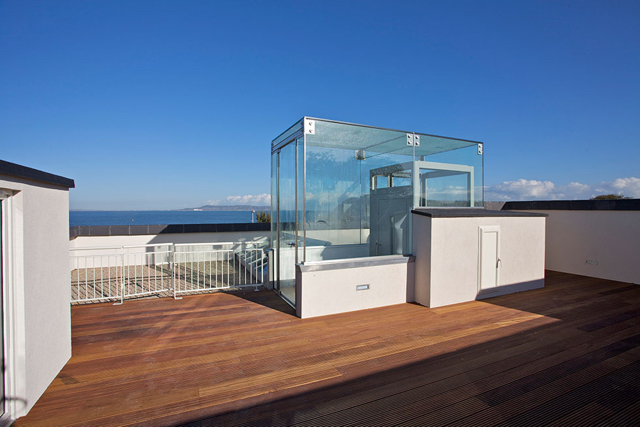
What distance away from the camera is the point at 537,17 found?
26.1 feet

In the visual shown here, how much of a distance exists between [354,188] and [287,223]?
1355mm

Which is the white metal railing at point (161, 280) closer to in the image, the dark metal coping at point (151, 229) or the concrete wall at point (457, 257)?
the dark metal coping at point (151, 229)

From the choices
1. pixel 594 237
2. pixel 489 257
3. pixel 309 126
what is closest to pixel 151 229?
pixel 309 126

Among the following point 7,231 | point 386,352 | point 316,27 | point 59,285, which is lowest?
point 386,352

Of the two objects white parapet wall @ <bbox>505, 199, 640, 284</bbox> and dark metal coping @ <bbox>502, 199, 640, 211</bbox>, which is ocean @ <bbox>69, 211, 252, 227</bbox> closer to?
dark metal coping @ <bbox>502, 199, 640, 211</bbox>

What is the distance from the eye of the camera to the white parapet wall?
19.8 ft

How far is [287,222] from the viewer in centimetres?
493

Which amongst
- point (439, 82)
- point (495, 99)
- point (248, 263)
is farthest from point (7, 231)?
point (495, 99)

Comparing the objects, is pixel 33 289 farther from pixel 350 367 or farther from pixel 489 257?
pixel 489 257

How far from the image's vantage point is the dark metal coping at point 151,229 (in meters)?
8.11

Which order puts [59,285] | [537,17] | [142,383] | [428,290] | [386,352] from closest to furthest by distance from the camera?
1. [142,383]
2. [59,285]
3. [386,352]
4. [428,290]
5. [537,17]

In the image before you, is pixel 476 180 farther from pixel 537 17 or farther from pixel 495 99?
pixel 495 99

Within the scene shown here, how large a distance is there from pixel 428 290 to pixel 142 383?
388 cm

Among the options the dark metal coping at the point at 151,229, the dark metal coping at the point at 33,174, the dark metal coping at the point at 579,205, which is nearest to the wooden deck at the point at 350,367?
the dark metal coping at the point at 33,174
